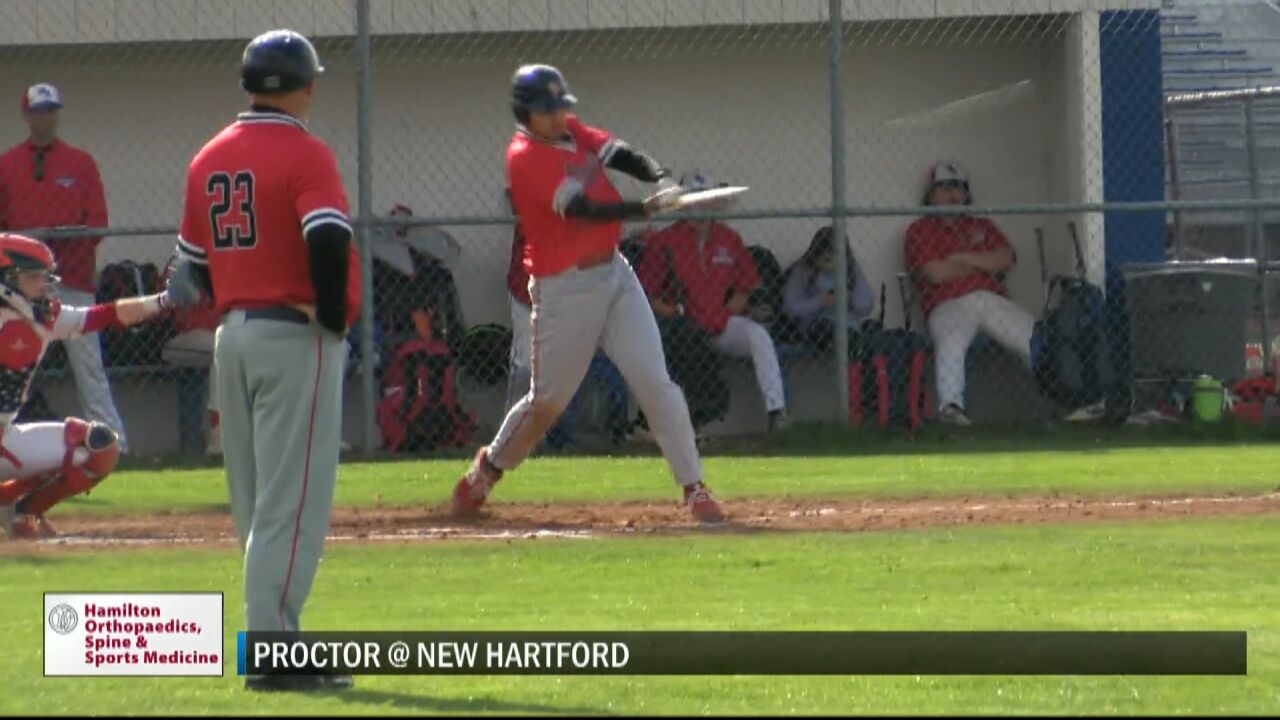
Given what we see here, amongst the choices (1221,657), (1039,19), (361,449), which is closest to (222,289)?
(1221,657)

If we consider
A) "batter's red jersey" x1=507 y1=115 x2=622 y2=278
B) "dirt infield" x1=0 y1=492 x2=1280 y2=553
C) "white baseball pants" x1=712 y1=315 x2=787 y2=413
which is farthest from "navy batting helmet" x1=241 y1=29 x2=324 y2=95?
"white baseball pants" x1=712 y1=315 x2=787 y2=413

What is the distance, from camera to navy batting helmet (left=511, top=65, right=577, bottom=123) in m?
10.6

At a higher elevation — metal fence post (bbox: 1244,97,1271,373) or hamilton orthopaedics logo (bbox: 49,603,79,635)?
metal fence post (bbox: 1244,97,1271,373)

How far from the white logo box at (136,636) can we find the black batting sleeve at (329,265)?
3.90 feet

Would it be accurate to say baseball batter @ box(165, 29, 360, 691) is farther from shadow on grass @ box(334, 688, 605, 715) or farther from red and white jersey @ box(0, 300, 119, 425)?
red and white jersey @ box(0, 300, 119, 425)

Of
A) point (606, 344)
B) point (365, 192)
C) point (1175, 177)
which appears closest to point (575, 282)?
point (606, 344)

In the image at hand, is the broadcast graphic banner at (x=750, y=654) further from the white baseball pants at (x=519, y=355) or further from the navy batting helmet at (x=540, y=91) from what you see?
the white baseball pants at (x=519, y=355)

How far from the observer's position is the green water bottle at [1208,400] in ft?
51.9

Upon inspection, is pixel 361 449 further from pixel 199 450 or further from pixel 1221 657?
pixel 1221 657

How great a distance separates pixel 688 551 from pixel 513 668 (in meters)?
2.99

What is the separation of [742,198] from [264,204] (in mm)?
10849

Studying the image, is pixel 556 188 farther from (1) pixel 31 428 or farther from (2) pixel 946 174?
(2) pixel 946 174

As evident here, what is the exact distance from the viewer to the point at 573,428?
51.8ft

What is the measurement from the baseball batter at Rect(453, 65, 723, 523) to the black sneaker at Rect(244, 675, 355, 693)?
4043mm
